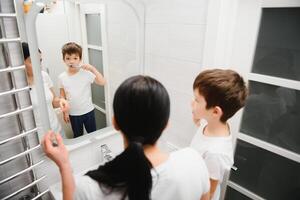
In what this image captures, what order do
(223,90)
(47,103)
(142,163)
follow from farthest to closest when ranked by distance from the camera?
(47,103), (223,90), (142,163)

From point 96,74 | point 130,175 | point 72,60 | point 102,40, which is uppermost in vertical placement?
point 102,40

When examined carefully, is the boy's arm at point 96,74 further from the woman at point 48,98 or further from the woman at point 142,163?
the woman at point 142,163

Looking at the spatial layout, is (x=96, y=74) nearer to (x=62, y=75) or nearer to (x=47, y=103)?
(x=62, y=75)

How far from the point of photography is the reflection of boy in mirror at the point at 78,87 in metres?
1.14

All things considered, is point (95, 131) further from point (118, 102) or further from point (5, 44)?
point (118, 102)

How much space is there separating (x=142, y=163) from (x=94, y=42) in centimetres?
93

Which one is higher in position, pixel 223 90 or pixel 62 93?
pixel 223 90

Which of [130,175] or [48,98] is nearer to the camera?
[130,175]

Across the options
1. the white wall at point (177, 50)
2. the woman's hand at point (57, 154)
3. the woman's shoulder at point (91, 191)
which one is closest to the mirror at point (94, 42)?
the white wall at point (177, 50)

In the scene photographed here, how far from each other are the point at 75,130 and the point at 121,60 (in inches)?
22.0

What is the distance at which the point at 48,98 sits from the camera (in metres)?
1.04

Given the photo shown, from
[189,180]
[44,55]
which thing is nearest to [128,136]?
[189,180]

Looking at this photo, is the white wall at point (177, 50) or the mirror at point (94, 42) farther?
the white wall at point (177, 50)

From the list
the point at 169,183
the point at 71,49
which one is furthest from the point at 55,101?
the point at 169,183
